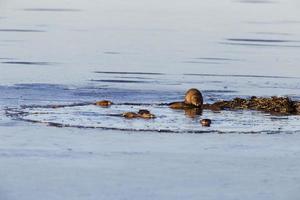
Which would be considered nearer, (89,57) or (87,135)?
(87,135)

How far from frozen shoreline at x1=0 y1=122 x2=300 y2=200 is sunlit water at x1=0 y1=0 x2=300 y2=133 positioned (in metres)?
1.10

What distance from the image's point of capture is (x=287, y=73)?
2675 centimetres

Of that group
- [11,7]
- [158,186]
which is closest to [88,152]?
[158,186]

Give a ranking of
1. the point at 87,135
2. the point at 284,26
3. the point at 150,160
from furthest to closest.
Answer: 1. the point at 284,26
2. the point at 87,135
3. the point at 150,160

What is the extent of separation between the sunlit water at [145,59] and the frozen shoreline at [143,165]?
1.10m

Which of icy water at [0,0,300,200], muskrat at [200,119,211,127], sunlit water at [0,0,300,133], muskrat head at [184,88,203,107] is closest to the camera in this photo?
icy water at [0,0,300,200]

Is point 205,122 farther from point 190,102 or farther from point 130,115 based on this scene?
point 190,102

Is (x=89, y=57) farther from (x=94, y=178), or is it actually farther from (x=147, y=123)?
(x=94, y=178)

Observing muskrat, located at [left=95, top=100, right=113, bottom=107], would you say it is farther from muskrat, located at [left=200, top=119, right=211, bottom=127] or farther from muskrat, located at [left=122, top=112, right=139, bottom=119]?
muskrat, located at [left=200, top=119, right=211, bottom=127]

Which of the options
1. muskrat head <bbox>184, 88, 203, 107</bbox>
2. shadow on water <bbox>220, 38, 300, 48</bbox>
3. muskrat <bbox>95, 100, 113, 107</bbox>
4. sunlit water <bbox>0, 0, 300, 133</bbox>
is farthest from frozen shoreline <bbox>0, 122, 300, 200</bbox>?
shadow on water <bbox>220, 38, 300, 48</bbox>

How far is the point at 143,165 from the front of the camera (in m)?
14.0

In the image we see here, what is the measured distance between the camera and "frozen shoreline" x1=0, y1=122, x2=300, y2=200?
→ 1245 cm

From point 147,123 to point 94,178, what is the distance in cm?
485

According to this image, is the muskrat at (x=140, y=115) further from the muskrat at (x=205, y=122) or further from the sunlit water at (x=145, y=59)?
the muskrat at (x=205, y=122)
